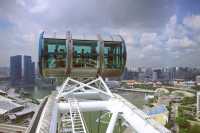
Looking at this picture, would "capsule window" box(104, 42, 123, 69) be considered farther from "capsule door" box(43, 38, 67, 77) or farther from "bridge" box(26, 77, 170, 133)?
"capsule door" box(43, 38, 67, 77)

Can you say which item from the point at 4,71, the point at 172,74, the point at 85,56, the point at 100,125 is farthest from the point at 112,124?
the point at 172,74

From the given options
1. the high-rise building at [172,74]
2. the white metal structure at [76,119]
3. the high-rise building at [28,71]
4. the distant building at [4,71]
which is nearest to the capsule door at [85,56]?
the white metal structure at [76,119]

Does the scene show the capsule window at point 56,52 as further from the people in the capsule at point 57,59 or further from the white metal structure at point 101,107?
the white metal structure at point 101,107

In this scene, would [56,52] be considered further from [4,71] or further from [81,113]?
[4,71]

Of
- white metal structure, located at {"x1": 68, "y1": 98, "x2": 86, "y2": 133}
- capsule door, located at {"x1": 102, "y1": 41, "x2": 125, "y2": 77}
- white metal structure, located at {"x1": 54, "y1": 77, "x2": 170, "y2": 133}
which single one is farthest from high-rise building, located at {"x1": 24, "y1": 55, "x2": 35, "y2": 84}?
white metal structure, located at {"x1": 68, "y1": 98, "x2": 86, "y2": 133}

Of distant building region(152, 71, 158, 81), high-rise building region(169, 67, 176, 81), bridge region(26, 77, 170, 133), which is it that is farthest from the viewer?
high-rise building region(169, 67, 176, 81)
